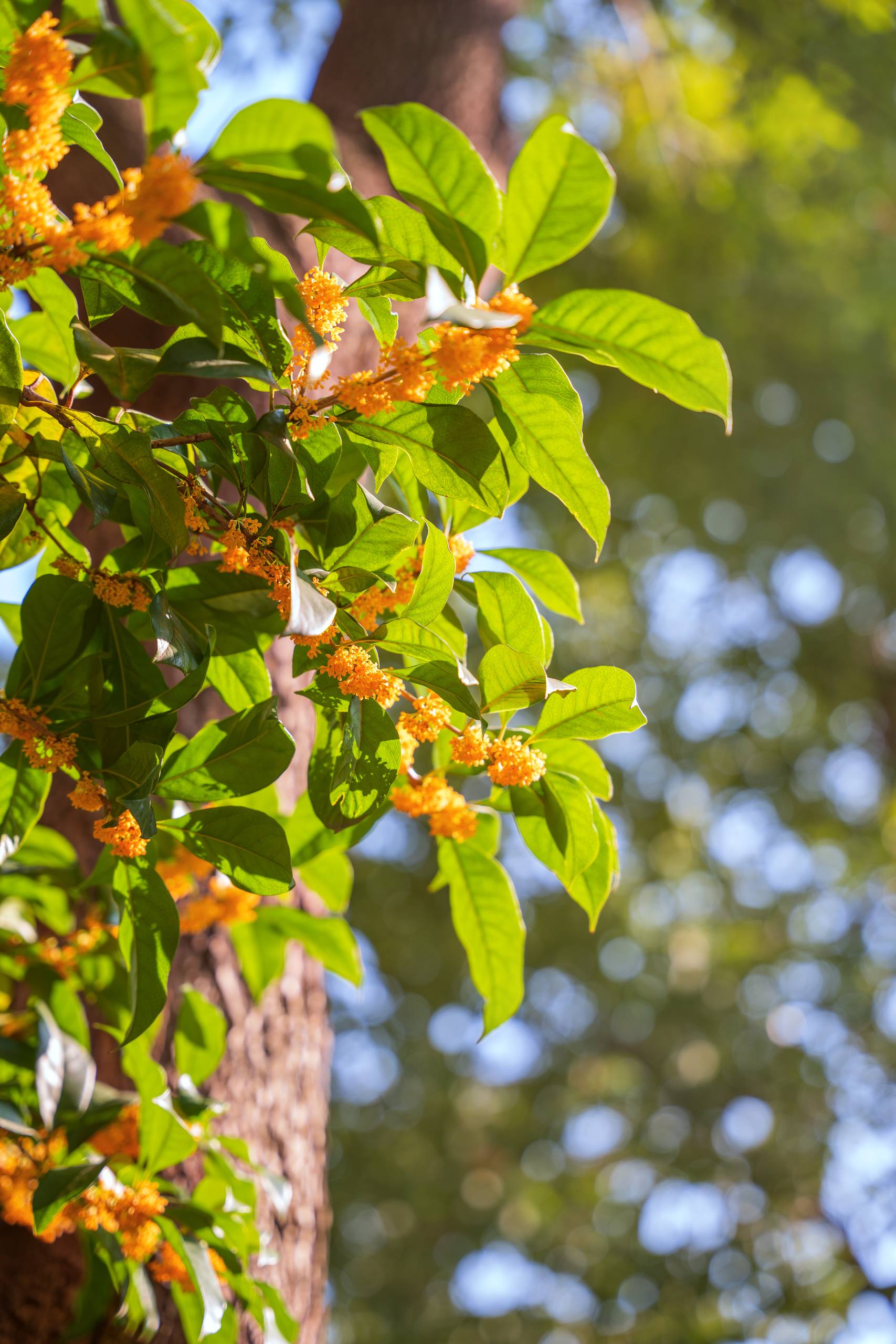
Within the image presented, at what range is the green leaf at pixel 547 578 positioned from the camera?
88 centimetres

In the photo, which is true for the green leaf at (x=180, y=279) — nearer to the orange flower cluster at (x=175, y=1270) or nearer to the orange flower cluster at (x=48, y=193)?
the orange flower cluster at (x=48, y=193)

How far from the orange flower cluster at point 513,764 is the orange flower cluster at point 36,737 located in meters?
0.32

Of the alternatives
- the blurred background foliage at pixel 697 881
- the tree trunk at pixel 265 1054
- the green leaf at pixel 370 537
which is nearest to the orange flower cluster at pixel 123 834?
the green leaf at pixel 370 537

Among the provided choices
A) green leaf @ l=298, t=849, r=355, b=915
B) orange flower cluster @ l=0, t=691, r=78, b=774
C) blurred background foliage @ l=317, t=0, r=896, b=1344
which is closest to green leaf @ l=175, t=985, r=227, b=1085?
green leaf @ l=298, t=849, r=355, b=915

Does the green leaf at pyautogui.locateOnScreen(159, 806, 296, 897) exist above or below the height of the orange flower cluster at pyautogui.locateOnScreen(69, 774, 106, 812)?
below

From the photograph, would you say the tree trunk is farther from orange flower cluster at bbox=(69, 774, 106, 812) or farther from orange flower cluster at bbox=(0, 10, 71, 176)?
orange flower cluster at bbox=(0, 10, 71, 176)

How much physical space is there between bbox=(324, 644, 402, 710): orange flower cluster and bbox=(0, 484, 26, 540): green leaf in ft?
0.81

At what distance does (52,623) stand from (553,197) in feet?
1.55

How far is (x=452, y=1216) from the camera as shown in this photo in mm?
5105

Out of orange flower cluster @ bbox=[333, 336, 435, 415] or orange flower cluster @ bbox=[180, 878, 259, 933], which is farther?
orange flower cluster @ bbox=[180, 878, 259, 933]

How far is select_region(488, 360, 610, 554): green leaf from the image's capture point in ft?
2.08

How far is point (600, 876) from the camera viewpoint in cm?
78

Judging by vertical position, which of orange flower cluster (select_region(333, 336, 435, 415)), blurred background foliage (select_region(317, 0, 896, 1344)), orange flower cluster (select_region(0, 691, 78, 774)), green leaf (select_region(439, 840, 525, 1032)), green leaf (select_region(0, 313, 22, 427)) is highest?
green leaf (select_region(0, 313, 22, 427))

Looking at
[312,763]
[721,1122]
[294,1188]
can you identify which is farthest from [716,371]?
[721,1122]
